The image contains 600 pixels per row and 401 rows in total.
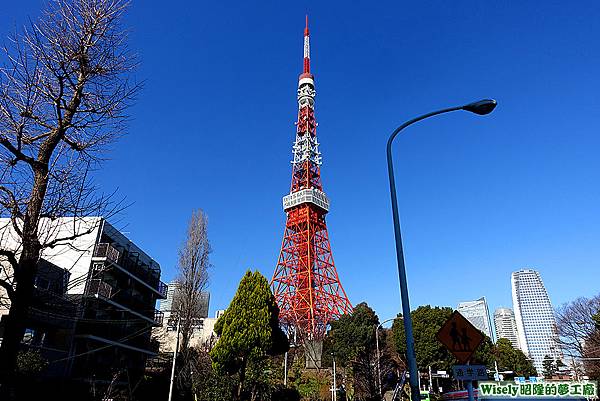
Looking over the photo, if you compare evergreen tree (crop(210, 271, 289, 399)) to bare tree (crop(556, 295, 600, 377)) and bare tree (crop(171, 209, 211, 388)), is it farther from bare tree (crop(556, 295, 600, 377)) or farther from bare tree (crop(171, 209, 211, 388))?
bare tree (crop(556, 295, 600, 377))

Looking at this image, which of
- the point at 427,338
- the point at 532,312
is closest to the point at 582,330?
the point at 427,338

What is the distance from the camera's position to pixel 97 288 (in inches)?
977

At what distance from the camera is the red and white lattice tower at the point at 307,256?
51.2m

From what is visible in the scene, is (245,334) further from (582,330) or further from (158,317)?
(582,330)

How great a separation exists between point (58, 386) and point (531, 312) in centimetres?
18505

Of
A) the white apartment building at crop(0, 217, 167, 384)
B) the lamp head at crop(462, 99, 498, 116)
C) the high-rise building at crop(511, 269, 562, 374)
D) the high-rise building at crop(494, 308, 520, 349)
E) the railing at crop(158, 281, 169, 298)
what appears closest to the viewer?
the lamp head at crop(462, 99, 498, 116)

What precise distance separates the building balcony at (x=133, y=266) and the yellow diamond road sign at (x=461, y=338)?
67.6 ft

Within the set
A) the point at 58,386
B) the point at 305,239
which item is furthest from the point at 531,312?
the point at 58,386

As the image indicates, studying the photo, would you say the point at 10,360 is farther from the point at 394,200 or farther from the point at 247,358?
the point at 247,358

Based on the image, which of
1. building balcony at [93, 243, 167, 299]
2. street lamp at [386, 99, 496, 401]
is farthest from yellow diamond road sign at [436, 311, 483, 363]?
building balcony at [93, 243, 167, 299]

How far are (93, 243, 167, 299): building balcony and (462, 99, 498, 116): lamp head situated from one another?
806 inches

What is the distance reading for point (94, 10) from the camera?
25.1ft

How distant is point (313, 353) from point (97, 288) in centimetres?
2602

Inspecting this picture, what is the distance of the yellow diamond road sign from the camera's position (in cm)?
619
